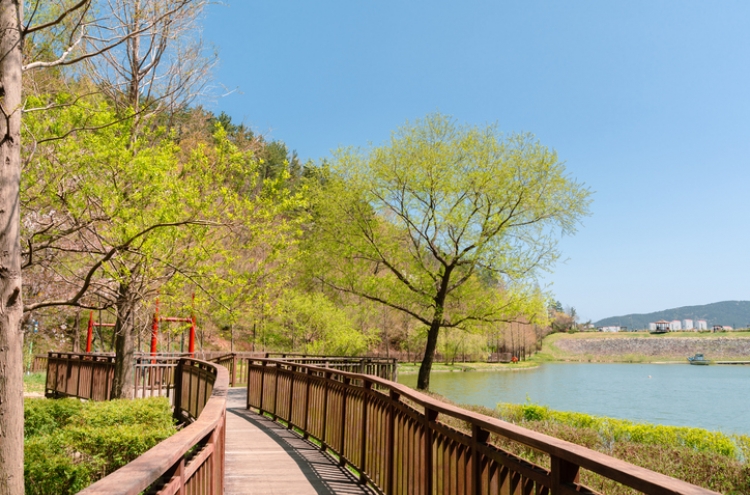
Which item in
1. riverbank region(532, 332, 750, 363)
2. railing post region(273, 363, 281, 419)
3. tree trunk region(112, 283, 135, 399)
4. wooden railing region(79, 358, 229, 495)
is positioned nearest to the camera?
wooden railing region(79, 358, 229, 495)

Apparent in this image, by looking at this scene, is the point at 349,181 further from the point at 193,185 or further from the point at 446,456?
the point at 446,456

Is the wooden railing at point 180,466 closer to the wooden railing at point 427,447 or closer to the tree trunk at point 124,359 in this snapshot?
the wooden railing at point 427,447

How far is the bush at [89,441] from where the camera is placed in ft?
23.7

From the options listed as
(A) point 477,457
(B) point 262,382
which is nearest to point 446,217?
(B) point 262,382

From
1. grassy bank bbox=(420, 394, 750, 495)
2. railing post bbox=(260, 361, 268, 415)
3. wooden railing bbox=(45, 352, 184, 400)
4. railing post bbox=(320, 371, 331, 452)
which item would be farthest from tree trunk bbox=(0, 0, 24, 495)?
wooden railing bbox=(45, 352, 184, 400)

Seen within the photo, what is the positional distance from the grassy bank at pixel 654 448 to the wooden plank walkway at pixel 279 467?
3.44 metres

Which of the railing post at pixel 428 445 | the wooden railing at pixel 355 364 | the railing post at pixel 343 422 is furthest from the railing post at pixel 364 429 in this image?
the wooden railing at pixel 355 364

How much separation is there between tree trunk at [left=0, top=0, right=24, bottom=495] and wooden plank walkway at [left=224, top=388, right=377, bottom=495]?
7.10 feet

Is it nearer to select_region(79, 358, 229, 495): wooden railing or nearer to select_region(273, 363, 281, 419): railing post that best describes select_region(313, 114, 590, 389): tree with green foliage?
select_region(273, 363, 281, 419): railing post

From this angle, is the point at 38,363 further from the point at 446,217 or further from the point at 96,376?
the point at 446,217

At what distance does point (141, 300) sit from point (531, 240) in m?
14.4

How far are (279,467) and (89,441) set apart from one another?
312 cm

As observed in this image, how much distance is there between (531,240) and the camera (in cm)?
2169

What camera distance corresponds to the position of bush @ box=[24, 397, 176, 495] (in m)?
7.22
